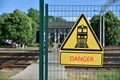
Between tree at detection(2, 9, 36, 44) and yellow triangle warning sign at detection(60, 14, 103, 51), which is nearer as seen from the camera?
yellow triangle warning sign at detection(60, 14, 103, 51)

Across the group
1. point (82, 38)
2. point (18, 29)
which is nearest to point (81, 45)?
point (82, 38)

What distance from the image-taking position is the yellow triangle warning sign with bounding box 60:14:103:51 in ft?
24.8

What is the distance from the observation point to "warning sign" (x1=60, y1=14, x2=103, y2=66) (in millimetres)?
7562

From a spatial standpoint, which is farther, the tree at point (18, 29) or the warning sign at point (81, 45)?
the tree at point (18, 29)

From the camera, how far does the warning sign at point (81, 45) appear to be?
7.56m

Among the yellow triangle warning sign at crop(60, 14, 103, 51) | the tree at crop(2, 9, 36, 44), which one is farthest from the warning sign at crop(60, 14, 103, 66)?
the tree at crop(2, 9, 36, 44)

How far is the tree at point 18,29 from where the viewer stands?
245 ft

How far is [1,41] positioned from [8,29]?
6005 millimetres

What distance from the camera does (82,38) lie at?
7582mm

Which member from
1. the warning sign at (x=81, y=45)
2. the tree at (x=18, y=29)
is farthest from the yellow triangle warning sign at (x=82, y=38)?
the tree at (x=18, y=29)

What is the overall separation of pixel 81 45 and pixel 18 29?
69.0 m

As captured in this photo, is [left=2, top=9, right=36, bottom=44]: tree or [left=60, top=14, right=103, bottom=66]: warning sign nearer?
[left=60, top=14, right=103, bottom=66]: warning sign

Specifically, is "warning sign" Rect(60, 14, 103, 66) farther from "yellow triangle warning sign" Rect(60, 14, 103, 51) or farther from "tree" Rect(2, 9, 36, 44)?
"tree" Rect(2, 9, 36, 44)

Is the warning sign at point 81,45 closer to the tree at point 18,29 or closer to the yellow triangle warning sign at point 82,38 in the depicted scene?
the yellow triangle warning sign at point 82,38
